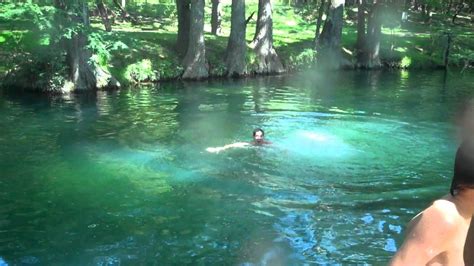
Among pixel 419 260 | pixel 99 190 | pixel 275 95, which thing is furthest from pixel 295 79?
pixel 419 260

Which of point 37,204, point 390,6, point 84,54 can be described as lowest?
point 37,204

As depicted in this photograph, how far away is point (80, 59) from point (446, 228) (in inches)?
841

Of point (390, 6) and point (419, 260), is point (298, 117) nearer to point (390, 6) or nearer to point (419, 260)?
point (419, 260)

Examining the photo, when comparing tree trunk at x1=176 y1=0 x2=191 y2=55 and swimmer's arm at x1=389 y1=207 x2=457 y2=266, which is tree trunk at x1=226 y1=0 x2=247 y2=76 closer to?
tree trunk at x1=176 y1=0 x2=191 y2=55

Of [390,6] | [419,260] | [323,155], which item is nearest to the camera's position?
[419,260]

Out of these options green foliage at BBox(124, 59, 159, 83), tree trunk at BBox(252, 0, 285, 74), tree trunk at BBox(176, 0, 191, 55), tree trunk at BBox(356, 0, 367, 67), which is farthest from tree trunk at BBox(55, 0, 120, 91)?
tree trunk at BBox(356, 0, 367, 67)

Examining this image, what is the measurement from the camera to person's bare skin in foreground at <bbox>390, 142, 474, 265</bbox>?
274cm

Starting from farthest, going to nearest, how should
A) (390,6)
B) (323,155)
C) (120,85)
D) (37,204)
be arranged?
(390,6)
(120,85)
(323,155)
(37,204)

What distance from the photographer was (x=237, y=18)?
29.0m

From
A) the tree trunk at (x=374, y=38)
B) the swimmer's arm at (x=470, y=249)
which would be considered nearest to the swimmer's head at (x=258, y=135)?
the swimmer's arm at (x=470, y=249)

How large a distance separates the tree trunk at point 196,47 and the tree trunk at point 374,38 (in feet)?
40.3

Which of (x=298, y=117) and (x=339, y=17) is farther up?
(x=339, y=17)

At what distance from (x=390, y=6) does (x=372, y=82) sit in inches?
426

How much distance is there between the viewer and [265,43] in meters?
30.1
